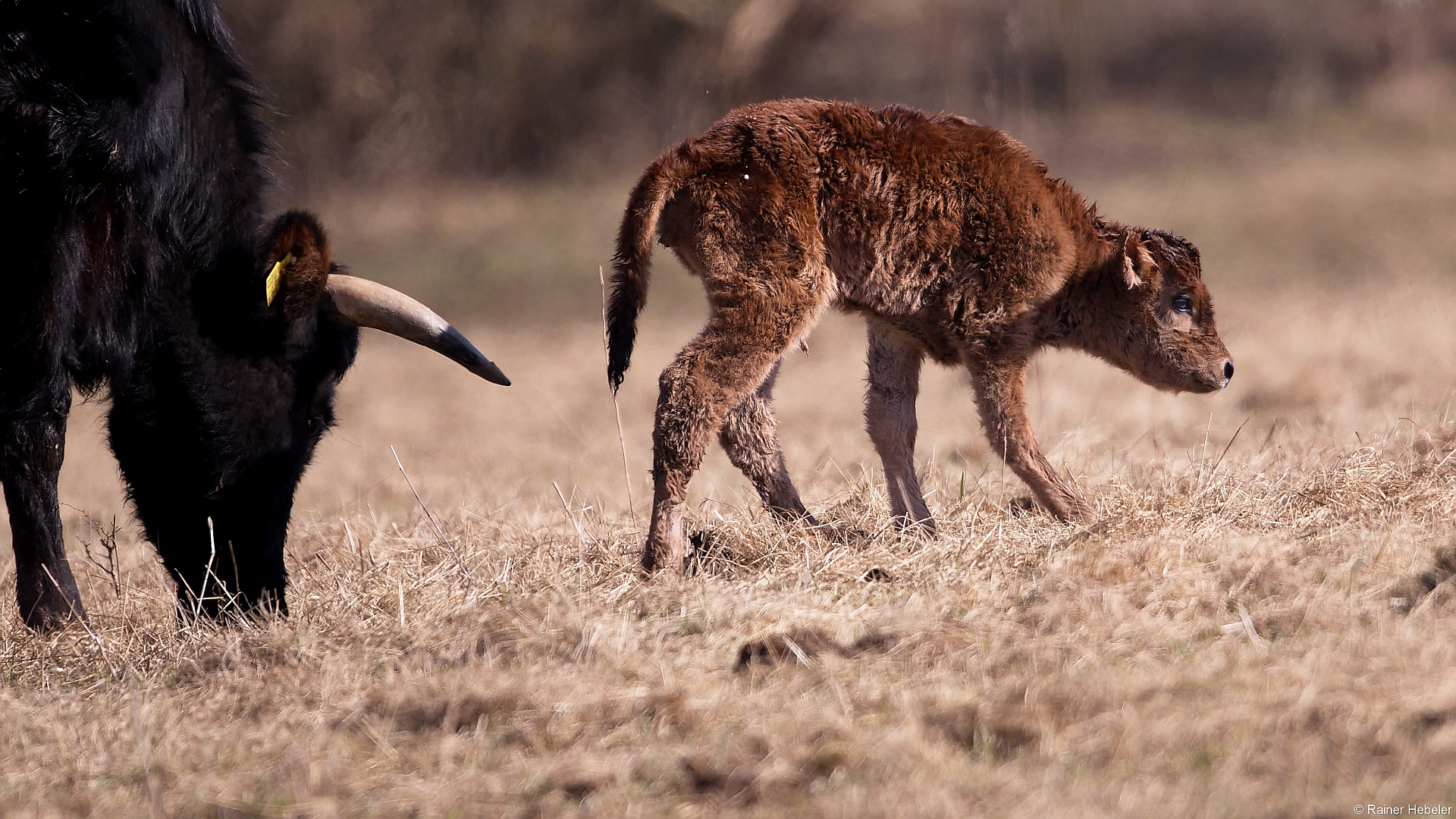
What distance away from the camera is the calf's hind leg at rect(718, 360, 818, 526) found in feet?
19.0

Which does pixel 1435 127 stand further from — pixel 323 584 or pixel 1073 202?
pixel 323 584

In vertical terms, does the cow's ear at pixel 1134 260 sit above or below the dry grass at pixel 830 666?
above

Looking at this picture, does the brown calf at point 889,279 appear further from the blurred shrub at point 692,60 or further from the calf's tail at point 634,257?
the blurred shrub at point 692,60

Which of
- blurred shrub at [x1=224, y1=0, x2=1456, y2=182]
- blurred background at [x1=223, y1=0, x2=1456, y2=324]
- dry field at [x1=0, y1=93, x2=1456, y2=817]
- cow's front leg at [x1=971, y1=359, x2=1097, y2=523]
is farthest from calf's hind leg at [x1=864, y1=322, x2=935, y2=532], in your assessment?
blurred shrub at [x1=224, y1=0, x2=1456, y2=182]

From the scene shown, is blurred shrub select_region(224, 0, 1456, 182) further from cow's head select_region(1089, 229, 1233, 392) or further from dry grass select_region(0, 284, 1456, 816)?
dry grass select_region(0, 284, 1456, 816)

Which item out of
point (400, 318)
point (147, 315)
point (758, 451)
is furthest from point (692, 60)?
point (147, 315)

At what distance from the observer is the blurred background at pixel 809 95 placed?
16312 millimetres

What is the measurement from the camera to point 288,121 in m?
20.6

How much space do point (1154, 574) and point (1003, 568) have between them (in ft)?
1.73

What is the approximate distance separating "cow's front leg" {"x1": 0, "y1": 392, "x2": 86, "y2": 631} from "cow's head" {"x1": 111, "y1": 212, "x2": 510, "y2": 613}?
24 centimetres

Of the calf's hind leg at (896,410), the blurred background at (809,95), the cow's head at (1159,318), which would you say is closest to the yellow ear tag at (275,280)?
the calf's hind leg at (896,410)

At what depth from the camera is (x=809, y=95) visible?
20.1 m

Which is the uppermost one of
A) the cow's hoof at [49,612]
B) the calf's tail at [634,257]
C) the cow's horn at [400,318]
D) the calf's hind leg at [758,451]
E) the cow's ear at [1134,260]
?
the cow's ear at [1134,260]

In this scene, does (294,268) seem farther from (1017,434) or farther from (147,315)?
(1017,434)
